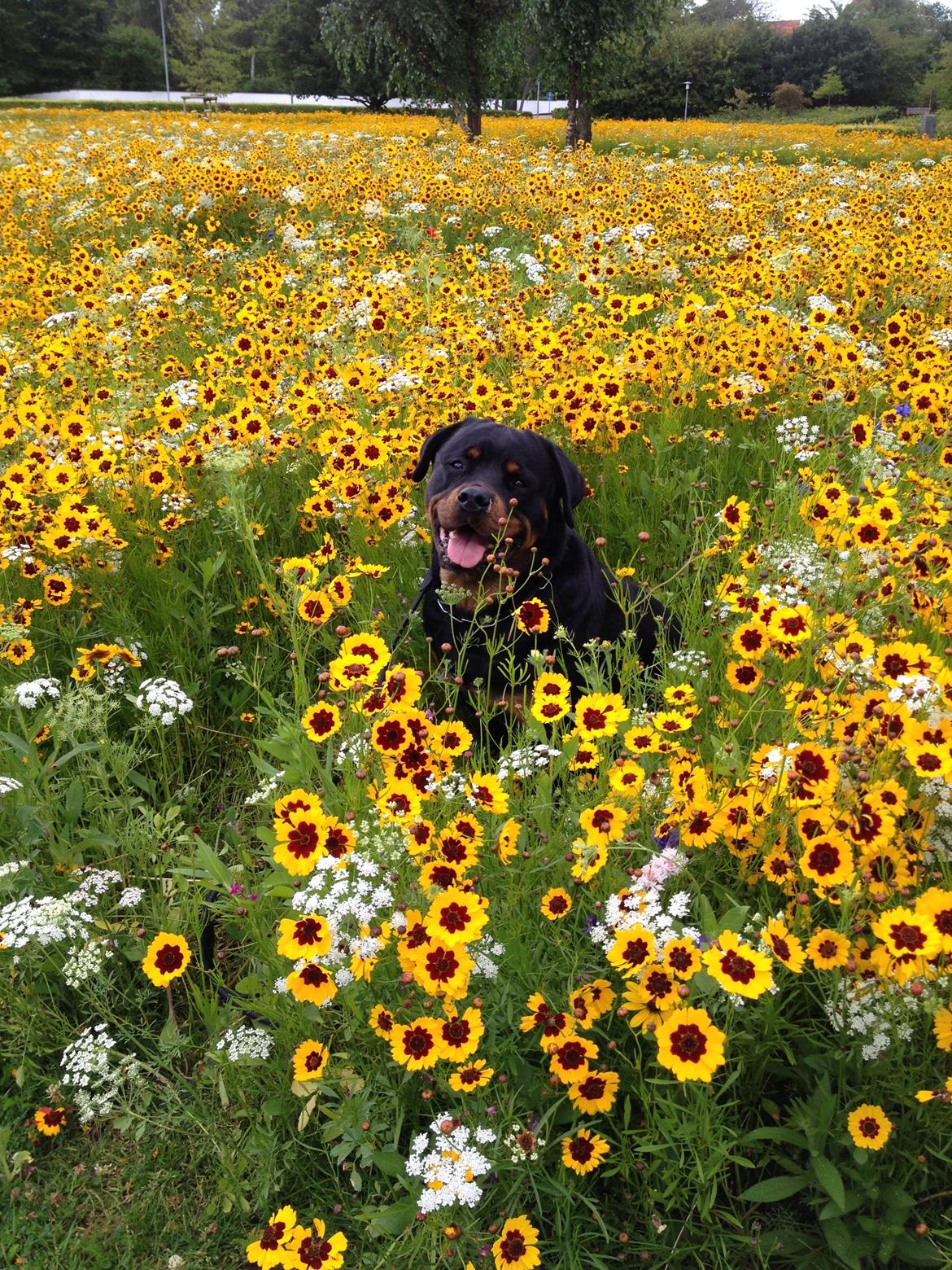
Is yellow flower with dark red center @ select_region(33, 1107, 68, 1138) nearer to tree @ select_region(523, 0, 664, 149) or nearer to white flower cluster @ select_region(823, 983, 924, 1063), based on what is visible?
white flower cluster @ select_region(823, 983, 924, 1063)

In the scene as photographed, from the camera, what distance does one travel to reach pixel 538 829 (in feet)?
6.76

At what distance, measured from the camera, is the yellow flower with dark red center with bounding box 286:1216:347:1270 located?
1487 mm

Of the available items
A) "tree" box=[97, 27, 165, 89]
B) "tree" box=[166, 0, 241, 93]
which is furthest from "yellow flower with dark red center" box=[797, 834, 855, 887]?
"tree" box=[97, 27, 165, 89]

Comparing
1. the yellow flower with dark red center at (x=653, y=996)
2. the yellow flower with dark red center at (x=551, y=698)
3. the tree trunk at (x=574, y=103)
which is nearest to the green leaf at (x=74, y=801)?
the yellow flower with dark red center at (x=551, y=698)

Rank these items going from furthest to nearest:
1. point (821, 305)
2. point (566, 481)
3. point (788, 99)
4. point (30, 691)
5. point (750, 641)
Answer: point (788, 99), point (821, 305), point (566, 481), point (30, 691), point (750, 641)

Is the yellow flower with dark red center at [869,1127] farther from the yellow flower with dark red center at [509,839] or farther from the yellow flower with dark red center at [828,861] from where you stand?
the yellow flower with dark red center at [509,839]

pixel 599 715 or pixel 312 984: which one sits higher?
pixel 599 715

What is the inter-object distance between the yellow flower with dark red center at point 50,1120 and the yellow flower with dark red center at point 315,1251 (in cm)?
83

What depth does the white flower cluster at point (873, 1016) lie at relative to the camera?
1513mm

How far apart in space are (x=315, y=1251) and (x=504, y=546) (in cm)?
198

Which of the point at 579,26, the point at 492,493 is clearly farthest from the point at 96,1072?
the point at 579,26

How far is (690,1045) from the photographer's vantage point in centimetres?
137

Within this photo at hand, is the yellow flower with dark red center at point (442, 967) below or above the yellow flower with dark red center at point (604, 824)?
below

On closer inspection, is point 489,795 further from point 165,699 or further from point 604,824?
point 165,699
